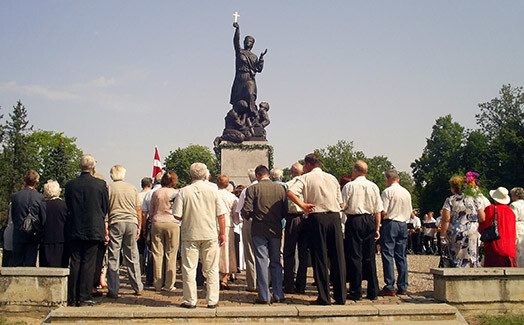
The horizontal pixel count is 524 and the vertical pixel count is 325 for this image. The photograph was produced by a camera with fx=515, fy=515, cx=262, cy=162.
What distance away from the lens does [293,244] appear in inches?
322

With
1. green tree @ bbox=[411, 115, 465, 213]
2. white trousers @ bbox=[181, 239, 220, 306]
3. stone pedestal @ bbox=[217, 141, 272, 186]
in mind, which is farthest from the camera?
green tree @ bbox=[411, 115, 465, 213]

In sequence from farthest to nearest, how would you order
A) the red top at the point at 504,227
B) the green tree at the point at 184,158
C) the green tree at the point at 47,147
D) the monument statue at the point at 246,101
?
the green tree at the point at 184,158 < the green tree at the point at 47,147 < the monument statue at the point at 246,101 < the red top at the point at 504,227

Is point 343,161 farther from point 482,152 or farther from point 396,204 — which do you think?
point 396,204

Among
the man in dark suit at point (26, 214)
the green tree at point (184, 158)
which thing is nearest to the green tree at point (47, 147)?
the green tree at point (184, 158)

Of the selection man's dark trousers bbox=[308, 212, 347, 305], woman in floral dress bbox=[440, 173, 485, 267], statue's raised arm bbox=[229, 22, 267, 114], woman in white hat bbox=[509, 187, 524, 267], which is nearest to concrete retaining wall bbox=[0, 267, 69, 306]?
man's dark trousers bbox=[308, 212, 347, 305]

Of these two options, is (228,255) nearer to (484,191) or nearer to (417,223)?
(484,191)

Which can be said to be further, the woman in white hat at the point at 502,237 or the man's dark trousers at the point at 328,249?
the woman in white hat at the point at 502,237

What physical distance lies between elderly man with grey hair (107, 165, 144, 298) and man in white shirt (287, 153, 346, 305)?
8.15 feet

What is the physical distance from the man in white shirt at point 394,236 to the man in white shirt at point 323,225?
115 cm

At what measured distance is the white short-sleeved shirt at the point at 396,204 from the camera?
27.1 feet

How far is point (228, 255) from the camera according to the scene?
29.3 ft

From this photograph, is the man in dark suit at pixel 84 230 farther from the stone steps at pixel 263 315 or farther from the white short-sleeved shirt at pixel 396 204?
the white short-sleeved shirt at pixel 396 204

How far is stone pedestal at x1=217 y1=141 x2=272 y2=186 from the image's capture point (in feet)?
71.1

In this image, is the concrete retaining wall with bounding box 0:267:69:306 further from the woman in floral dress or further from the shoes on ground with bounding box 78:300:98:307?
the woman in floral dress
